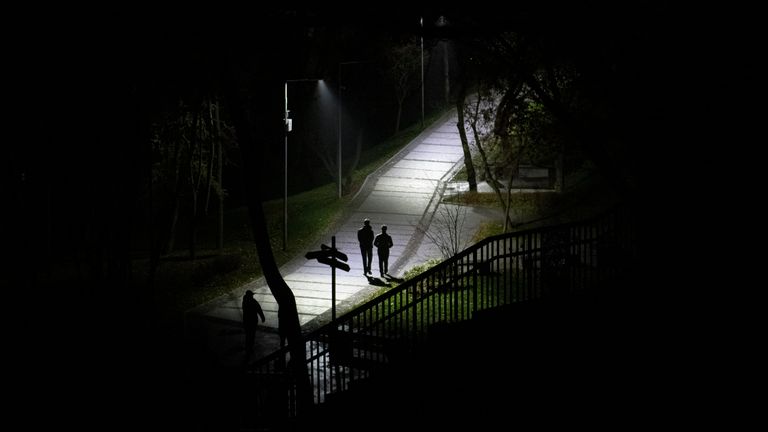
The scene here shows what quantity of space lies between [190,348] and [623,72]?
1091 centimetres

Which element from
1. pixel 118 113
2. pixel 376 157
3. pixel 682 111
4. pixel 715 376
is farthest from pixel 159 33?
pixel 376 157

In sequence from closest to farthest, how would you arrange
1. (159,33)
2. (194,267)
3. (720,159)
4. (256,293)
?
(720,159), (159,33), (256,293), (194,267)

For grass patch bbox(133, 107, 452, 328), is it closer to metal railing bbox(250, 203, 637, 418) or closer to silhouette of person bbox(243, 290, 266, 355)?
silhouette of person bbox(243, 290, 266, 355)

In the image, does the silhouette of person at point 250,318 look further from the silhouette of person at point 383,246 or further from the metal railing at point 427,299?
the silhouette of person at point 383,246

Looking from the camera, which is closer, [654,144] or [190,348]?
[654,144]

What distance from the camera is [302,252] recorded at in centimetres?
2672

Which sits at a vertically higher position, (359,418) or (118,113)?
(118,113)

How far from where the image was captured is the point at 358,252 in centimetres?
2561

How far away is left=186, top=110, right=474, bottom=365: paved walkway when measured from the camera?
19094 mm

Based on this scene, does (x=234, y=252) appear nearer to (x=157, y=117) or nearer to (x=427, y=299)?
(x=157, y=117)

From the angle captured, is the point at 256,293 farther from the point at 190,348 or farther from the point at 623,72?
the point at 623,72

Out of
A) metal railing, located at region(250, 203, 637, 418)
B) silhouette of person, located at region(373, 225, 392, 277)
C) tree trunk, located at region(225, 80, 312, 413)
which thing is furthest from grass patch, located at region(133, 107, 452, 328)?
metal railing, located at region(250, 203, 637, 418)

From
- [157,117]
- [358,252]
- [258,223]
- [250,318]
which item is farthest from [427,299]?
[157,117]

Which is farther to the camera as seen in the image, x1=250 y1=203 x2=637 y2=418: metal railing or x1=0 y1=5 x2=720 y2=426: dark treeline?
x1=250 y1=203 x2=637 y2=418: metal railing
